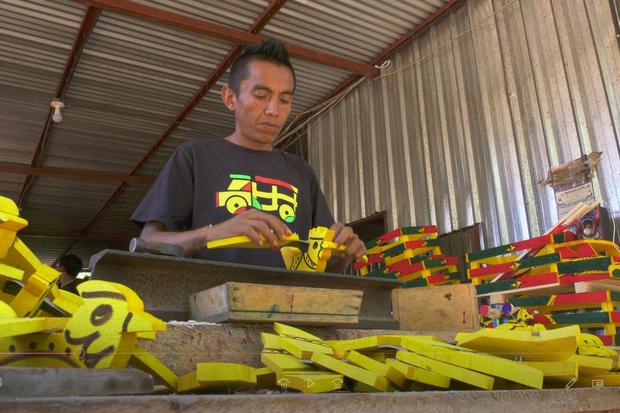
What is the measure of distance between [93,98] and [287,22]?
3317 millimetres

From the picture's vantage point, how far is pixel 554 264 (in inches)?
142

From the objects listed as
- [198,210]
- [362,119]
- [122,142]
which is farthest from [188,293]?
[122,142]

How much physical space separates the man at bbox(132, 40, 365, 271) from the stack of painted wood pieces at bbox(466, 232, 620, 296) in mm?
1818

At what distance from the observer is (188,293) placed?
1648 millimetres

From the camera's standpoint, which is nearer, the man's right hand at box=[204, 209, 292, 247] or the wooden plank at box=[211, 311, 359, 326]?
the wooden plank at box=[211, 311, 359, 326]

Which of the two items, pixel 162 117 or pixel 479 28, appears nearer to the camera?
pixel 479 28

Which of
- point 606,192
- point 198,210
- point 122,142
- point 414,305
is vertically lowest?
point 414,305

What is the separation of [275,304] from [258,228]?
370 mm

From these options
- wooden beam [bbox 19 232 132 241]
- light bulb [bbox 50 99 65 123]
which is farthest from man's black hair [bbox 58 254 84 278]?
wooden beam [bbox 19 232 132 241]

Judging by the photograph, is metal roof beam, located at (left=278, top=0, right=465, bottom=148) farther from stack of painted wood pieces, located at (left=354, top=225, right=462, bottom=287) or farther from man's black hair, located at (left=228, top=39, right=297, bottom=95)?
man's black hair, located at (left=228, top=39, right=297, bottom=95)

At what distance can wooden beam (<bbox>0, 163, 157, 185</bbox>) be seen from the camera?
9594 mm

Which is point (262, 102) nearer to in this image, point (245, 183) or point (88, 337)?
point (245, 183)

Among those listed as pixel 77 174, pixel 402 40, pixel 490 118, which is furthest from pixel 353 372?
pixel 77 174

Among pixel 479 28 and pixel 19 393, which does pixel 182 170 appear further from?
pixel 479 28
